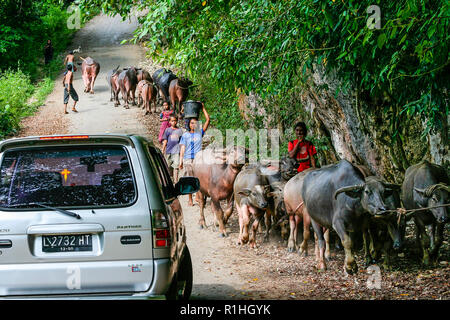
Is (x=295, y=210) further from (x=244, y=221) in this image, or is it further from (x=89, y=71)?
(x=89, y=71)

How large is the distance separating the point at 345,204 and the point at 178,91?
16.5 meters

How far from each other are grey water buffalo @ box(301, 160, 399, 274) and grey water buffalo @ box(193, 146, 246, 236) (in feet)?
8.42

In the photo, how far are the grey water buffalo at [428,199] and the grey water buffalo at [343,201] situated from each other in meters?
0.61

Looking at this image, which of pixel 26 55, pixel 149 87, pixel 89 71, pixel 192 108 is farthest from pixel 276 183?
pixel 26 55

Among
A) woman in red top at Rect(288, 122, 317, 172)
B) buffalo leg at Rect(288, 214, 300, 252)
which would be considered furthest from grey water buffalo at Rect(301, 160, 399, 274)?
woman in red top at Rect(288, 122, 317, 172)

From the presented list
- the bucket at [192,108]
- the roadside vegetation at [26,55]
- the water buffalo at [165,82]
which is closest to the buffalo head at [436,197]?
the bucket at [192,108]

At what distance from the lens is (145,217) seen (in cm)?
490

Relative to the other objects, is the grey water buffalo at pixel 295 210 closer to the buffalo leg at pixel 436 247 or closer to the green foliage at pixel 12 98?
the buffalo leg at pixel 436 247

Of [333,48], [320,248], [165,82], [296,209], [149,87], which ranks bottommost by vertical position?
[320,248]

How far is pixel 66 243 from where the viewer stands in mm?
4883

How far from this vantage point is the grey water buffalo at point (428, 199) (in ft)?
28.0
